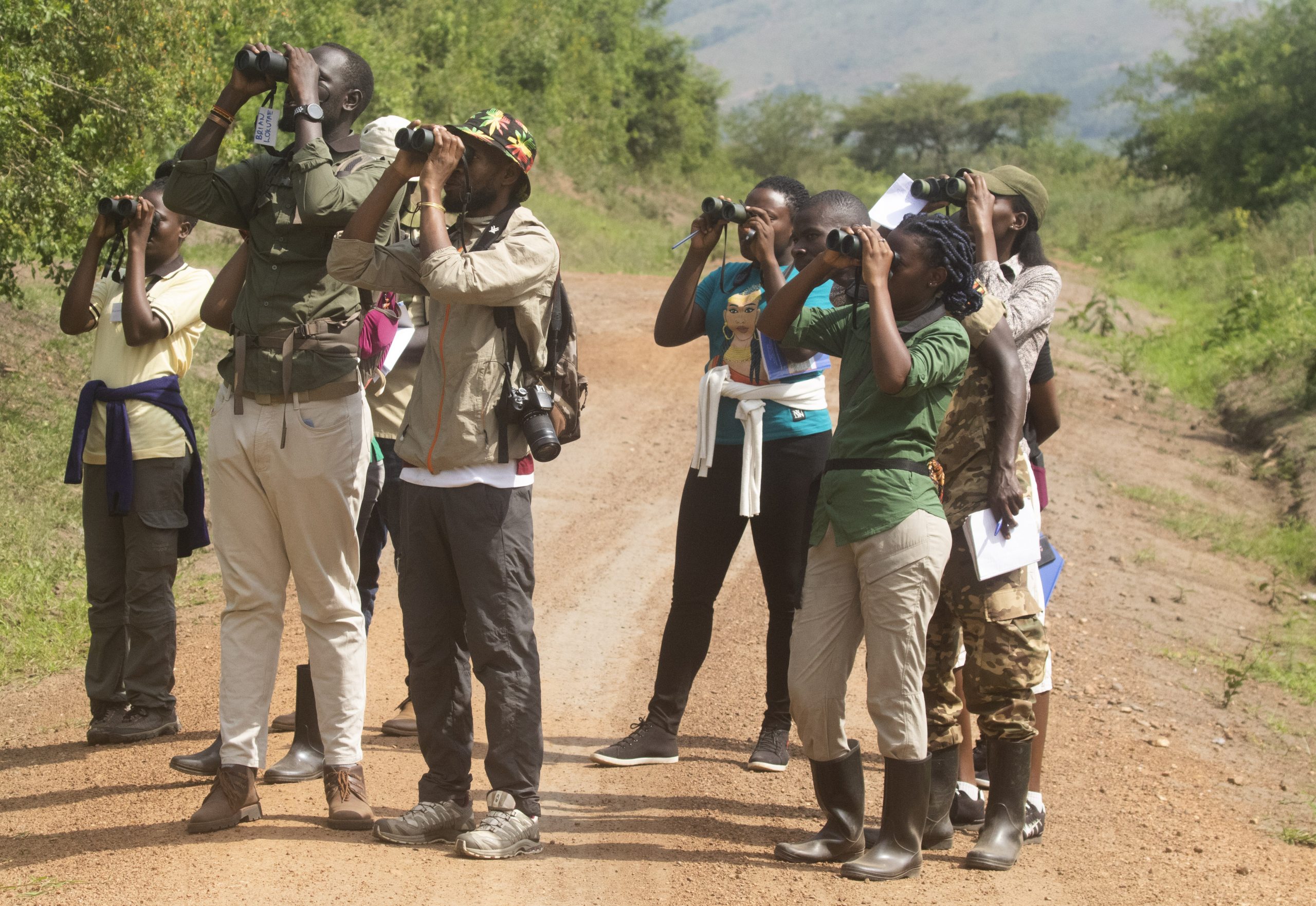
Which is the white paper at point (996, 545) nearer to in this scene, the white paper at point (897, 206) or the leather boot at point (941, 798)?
the leather boot at point (941, 798)

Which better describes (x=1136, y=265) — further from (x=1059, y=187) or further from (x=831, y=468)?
(x=831, y=468)

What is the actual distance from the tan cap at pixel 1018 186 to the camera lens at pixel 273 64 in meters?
2.20

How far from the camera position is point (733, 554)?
4.60 m

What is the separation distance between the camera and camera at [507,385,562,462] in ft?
11.7

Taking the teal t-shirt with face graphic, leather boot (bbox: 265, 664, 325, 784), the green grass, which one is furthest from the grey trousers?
the teal t-shirt with face graphic

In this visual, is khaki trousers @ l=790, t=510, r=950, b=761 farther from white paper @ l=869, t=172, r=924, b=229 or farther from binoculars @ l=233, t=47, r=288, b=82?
binoculars @ l=233, t=47, r=288, b=82

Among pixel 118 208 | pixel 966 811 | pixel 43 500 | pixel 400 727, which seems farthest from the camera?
pixel 43 500

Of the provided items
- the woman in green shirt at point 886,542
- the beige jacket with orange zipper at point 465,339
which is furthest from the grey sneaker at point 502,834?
the beige jacket with orange zipper at point 465,339

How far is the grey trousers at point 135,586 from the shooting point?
472 centimetres

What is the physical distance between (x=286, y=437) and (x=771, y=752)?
2.10 meters

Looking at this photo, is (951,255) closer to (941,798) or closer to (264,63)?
(941,798)

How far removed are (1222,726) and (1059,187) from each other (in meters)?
35.0

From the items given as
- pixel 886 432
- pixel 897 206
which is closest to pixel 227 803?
pixel 886 432

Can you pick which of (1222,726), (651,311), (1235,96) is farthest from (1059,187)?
(1222,726)
